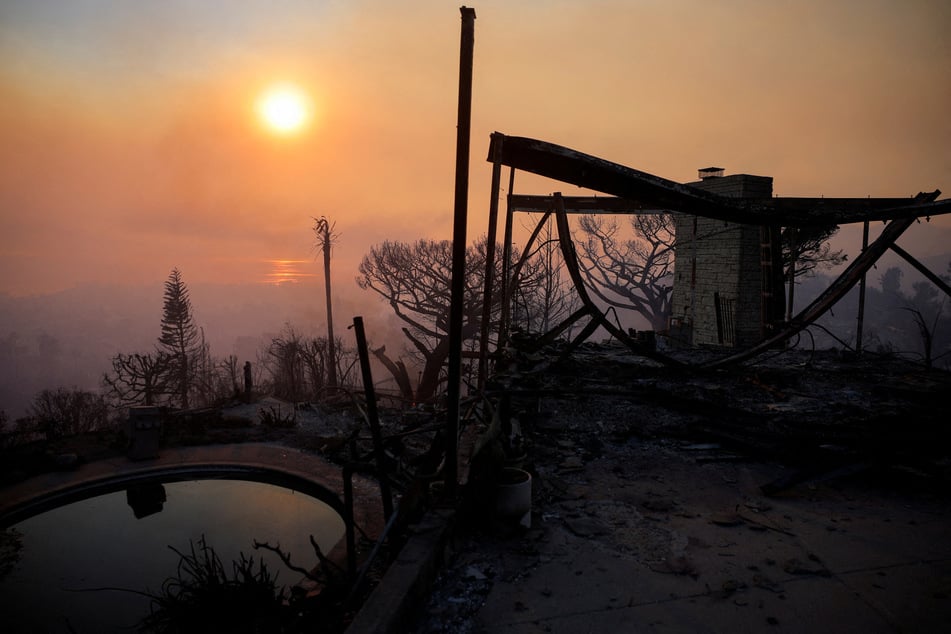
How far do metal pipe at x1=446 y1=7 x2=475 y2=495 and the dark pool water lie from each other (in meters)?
4.96

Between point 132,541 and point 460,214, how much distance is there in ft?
26.6

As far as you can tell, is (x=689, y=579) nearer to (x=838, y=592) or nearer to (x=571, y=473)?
(x=838, y=592)

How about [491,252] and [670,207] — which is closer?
[491,252]

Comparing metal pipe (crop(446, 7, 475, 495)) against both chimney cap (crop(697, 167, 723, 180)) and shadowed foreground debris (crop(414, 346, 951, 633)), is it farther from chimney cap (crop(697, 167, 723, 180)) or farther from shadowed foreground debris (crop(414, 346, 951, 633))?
chimney cap (crop(697, 167, 723, 180))

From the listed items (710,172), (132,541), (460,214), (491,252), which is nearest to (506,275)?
(491,252)

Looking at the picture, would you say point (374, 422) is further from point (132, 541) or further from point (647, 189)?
point (132, 541)

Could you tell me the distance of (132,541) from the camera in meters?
7.45

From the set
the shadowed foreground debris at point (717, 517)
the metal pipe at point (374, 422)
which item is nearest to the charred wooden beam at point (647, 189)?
the metal pipe at point (374, 422)

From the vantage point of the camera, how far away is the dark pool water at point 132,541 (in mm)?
6051

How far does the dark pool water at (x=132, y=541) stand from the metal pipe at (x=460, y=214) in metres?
4.96

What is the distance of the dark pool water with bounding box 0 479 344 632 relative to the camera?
238 inches

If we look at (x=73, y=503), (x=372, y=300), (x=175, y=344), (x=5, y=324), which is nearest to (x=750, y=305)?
(x=73, y=503)

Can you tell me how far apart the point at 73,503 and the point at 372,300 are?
93.8m

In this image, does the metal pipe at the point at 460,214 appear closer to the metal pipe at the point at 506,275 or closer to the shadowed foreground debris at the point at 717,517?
the shadowed foreground debris at the point at 717,517
